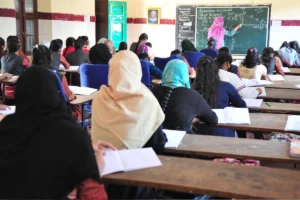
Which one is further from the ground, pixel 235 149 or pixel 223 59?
pixel 223 59

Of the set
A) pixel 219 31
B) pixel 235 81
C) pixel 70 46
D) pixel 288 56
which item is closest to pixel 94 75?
pixel 235 81

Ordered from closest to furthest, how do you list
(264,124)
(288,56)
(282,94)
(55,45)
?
(264,124)
(282,94)
(55,45)
(288,56)

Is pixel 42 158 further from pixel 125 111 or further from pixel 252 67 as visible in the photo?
pixel 252 67

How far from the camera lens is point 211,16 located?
9883 millimetres

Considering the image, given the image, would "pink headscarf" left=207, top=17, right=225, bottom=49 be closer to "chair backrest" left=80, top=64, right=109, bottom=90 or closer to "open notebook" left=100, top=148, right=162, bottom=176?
"chair backrest" left=80, top=64, right=109, bottom=90

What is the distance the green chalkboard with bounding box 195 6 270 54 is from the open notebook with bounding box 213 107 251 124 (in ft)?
22.5

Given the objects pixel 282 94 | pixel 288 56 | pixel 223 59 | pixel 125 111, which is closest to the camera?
pixel 125 111

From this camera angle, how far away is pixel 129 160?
77.3 inches

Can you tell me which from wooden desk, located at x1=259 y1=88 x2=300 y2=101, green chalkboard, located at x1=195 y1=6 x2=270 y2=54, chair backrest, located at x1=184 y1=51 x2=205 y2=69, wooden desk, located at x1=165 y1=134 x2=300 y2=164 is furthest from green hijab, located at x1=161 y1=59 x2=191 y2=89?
green chalkboard, located at x1=195 y1=6 x2=270 y2=54

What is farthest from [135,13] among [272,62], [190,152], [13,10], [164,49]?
[190,152]

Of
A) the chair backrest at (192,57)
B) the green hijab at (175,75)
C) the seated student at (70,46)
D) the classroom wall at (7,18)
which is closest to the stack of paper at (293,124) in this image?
the green hijab at (175,75)

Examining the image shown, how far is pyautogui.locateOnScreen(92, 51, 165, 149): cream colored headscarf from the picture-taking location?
2.11m

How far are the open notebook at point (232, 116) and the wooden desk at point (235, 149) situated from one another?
18.7 inches

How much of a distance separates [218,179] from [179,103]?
1.03 metres
